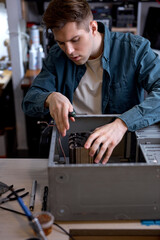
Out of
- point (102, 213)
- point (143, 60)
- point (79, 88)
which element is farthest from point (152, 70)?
point (102, 213)

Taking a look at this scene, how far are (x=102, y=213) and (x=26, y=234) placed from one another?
0.76ft

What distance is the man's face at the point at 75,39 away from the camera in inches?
45.1

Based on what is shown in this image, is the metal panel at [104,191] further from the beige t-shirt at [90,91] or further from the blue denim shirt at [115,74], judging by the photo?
the beige t-shirt at [90,91]

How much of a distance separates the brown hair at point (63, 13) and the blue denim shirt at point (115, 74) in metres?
0.28

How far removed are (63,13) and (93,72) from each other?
43 cm

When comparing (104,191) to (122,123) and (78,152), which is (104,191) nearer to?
(78,152)

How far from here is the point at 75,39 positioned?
1187mm

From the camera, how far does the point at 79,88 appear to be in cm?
151

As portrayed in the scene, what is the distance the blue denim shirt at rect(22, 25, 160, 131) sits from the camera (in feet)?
4.35

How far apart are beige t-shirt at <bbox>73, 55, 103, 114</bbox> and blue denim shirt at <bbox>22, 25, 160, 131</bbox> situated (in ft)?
0.09

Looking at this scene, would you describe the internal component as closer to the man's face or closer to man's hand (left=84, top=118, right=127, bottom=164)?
man's hand (left=84, top=118, right=127, bottom=164)

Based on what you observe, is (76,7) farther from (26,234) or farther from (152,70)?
(26,234)

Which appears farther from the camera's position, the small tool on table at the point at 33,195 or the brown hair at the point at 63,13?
the brown hair at the point at 63,13

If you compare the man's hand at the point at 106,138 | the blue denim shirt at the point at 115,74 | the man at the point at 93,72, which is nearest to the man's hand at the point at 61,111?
the man at the point at 93,72
